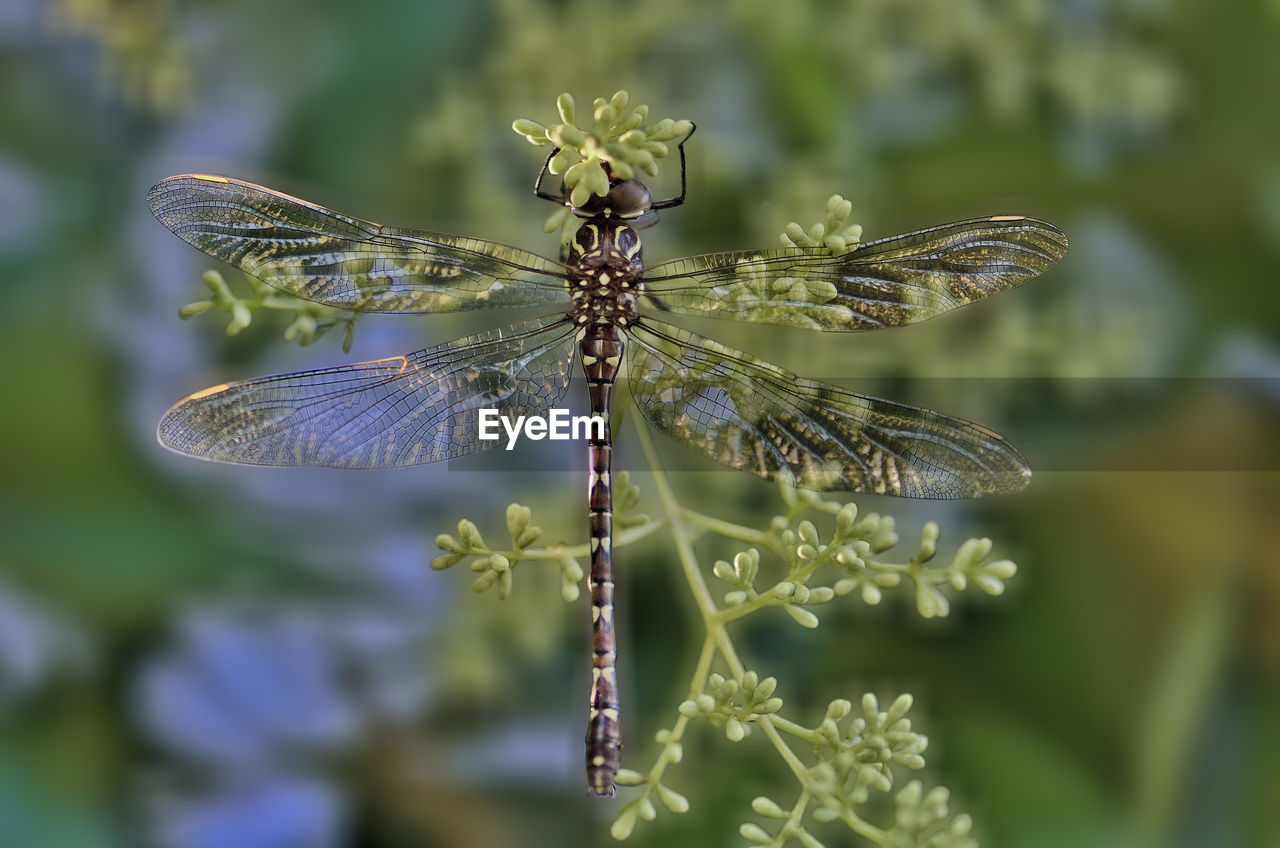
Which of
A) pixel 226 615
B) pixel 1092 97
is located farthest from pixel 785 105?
pixel 226 615

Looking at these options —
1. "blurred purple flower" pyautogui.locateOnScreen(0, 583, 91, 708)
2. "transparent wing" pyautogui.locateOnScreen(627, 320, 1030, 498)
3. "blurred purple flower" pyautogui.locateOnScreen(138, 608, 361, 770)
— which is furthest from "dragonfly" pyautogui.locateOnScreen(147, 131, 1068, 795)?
"blurred purple flower" pyautogui.locateOnScreen(0, 583, 91, 708)

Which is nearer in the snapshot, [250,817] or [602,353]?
[602,353]

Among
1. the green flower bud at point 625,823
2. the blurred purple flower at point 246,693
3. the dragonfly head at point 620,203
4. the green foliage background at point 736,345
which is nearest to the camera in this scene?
the green flower bud at point 625,823

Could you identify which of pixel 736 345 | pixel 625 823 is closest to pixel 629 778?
pixel 625 823

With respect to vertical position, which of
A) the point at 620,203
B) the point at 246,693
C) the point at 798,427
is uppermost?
the point at 620,203

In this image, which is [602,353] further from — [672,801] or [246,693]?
[246,693]

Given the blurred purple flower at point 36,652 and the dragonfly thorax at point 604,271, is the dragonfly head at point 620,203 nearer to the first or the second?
the dragonfly thorax at point 604,271

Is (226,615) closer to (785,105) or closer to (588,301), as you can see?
(588,301)

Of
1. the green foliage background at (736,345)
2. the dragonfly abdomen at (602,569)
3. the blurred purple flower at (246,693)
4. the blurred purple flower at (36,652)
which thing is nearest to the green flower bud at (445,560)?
the dragonfly abdomen at (602,569)
